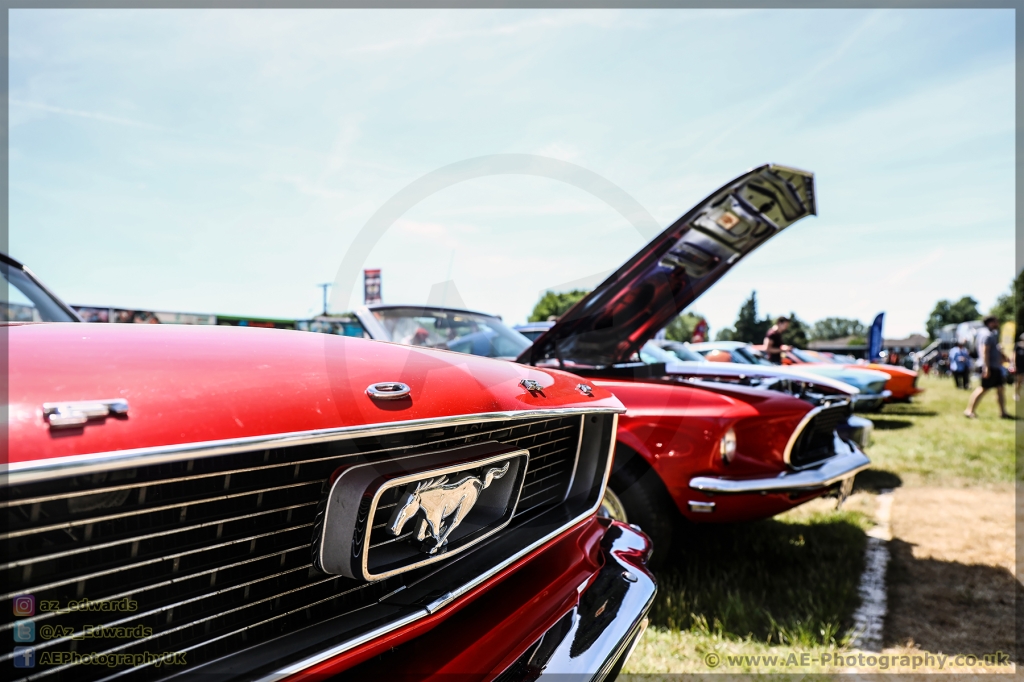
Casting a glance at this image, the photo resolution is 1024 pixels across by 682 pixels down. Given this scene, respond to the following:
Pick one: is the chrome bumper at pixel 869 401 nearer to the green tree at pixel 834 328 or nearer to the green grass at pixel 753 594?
the green grass at pixel 753 594

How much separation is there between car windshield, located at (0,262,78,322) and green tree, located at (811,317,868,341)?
136408 mm

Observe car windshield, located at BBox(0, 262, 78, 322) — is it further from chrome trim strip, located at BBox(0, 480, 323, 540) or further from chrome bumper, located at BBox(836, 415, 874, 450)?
chrome bumper, located at BBox(836, 415, 874, 450)

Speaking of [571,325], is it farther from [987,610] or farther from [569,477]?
[987,610]

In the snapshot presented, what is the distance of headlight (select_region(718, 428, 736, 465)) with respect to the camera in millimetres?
2783

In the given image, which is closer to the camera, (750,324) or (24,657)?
(24,657)

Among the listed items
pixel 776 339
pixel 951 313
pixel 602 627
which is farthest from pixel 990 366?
pixel 951 313

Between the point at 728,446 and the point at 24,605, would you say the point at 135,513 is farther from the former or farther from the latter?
the point at 728,446

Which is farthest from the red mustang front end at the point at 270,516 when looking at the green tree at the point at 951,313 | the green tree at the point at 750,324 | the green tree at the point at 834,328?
the green tree at the point at 834,328

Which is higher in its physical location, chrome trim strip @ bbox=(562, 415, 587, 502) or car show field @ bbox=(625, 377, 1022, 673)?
chrome trim strip @ bbox=(562, 415, 587, 502)

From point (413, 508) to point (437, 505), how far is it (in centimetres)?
7

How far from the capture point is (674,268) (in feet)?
12.4

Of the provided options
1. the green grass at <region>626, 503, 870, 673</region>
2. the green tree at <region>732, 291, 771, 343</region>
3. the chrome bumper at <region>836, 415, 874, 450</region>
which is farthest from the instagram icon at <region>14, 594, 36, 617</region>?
the green tree at <region>732, 291, 771, 343</region>

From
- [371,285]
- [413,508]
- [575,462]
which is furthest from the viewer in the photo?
[371,285]

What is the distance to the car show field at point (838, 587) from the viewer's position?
94.2 inches
